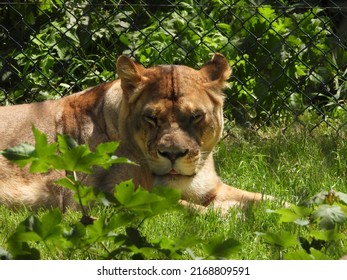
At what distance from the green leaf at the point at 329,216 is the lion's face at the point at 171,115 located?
4.46ft

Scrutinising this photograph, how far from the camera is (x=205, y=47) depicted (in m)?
5.86

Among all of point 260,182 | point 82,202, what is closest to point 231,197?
point 260,182

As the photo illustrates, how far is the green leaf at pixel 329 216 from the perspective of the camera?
9.56 ft

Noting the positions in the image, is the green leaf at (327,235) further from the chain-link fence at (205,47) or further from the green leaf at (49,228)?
the chain-link fence at (205,47)

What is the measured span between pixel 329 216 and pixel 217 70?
1.84 meters

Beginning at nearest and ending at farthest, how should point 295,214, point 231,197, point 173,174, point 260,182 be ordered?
point 295,214 → point 173,174 → point 231,197 → point 260,182

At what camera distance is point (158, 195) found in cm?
264

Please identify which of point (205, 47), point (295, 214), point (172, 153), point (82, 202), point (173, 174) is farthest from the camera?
point (205, 47)

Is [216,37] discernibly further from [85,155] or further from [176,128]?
[85,155]

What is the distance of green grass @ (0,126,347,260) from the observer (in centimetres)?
383

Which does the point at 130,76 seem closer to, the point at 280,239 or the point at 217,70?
the point at 217,70

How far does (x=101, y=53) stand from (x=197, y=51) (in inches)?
28.5

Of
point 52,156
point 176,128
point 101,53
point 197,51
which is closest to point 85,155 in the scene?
point 52,156

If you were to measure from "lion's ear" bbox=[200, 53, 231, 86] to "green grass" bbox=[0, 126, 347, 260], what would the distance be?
0.53m
